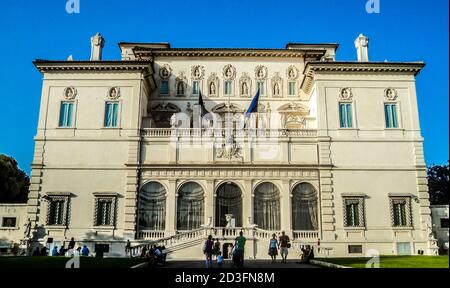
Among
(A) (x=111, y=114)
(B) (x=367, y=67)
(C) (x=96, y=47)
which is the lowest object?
(A) (x=111, y=114)

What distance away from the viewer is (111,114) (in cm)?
3503

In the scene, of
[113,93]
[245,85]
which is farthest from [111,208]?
[245,85]

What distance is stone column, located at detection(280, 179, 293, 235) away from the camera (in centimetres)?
3264

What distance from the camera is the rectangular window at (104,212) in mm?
32656

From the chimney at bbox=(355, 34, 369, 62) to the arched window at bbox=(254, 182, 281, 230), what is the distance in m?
14.2

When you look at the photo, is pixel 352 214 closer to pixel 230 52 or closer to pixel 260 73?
pixel 260 73

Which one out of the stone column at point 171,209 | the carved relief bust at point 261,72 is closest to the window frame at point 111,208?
the stone column at point 171,209

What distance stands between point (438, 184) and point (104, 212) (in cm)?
4928

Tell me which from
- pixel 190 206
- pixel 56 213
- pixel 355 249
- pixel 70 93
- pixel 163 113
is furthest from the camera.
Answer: pixel 163 113

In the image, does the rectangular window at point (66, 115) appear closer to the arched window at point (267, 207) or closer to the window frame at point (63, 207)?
the window frame at point (63, 207)

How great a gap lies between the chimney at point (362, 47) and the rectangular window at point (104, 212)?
2424cm

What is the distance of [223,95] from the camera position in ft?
130

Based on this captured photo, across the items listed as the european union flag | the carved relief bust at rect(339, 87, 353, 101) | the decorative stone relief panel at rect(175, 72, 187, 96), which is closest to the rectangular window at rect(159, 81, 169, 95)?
the decorative stone relief panel at rect(175, 72, 187, 96)
